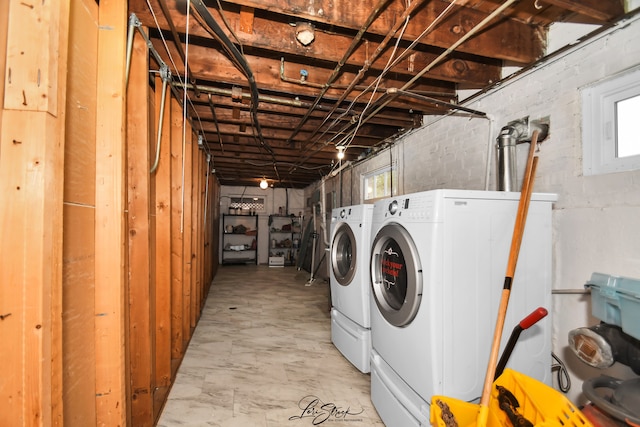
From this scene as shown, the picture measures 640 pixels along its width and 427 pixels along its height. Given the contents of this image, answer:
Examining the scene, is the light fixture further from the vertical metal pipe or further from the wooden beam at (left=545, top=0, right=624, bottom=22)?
the vertical metal pipe

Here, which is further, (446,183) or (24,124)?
(446,183)

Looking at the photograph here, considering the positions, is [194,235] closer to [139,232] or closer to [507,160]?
[139,232]

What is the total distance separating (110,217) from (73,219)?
14 cm

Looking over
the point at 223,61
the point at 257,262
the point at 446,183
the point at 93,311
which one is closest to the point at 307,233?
the point at 257,262

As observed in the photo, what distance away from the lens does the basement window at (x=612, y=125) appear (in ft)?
4.49

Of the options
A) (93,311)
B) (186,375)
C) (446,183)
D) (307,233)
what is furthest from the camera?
(307,233)

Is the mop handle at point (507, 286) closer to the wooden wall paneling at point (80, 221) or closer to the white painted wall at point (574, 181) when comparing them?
the white painted wall at point (574, 181)

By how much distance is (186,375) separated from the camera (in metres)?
2.20

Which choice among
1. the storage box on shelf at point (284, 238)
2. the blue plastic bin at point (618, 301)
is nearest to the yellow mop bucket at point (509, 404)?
the blue plastic bin at point (618, 301)

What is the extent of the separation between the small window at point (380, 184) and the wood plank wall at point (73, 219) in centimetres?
262

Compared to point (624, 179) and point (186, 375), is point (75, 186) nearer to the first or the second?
point (186, 375)

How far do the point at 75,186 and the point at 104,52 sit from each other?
560 millimetres

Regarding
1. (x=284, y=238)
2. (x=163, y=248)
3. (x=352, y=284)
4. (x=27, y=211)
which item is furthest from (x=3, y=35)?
(x=284, y=238)

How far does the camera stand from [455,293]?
137 centimetres
